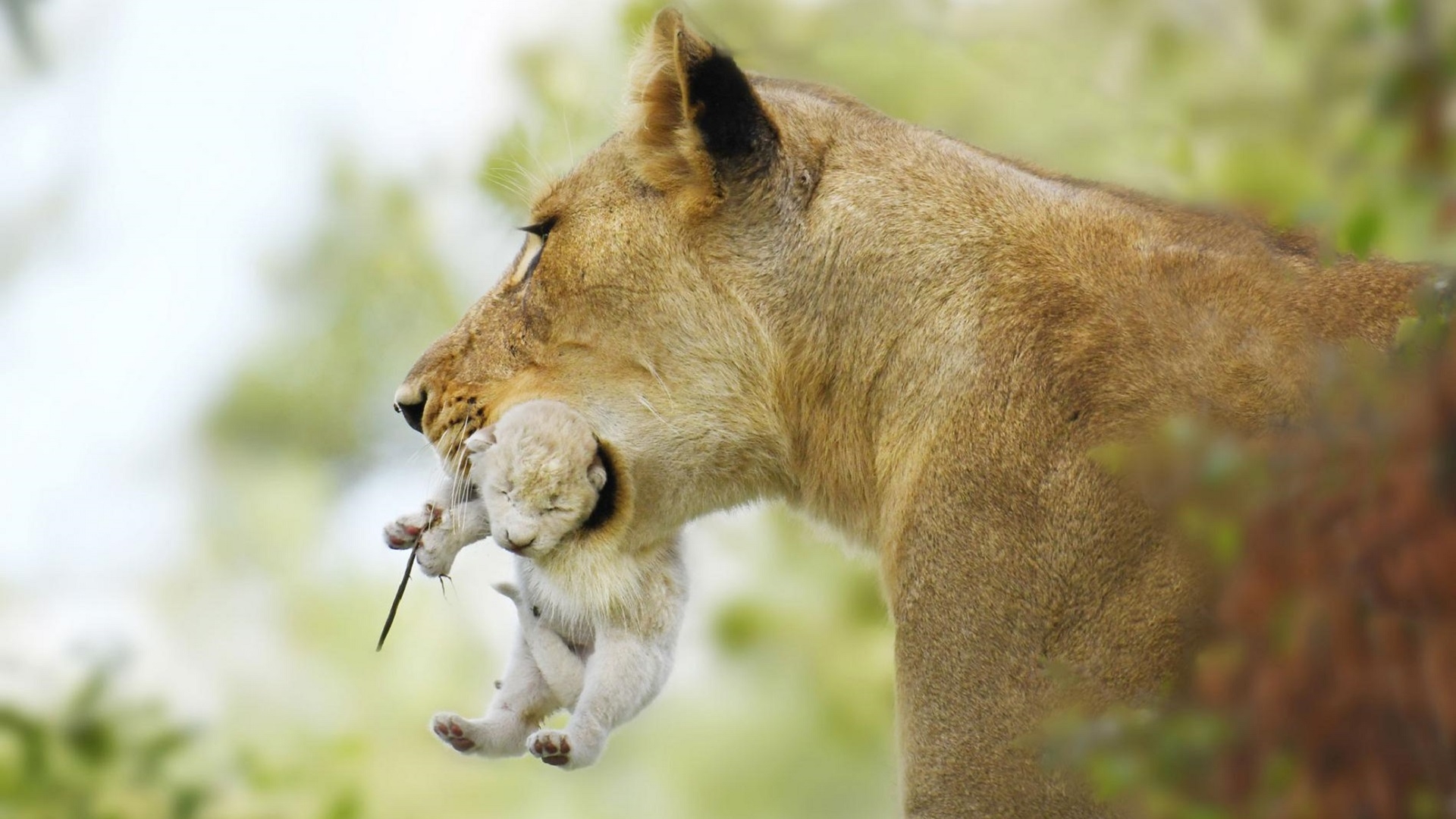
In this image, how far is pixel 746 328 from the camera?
3.96 m

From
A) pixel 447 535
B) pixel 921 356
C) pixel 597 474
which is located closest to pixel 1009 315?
pixel 921 356

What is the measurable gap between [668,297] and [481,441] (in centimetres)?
61

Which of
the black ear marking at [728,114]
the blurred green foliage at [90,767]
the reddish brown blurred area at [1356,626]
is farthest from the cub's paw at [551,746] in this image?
the reddish brown blurred area at [1356,626]

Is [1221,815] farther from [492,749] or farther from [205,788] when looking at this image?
[205,788]

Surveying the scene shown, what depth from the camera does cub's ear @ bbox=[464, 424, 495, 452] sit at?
404 centimetres

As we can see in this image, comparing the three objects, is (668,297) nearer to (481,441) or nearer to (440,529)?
(481,441)

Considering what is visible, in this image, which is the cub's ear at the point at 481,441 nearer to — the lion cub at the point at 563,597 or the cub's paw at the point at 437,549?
the lion cub at the point at 563,597

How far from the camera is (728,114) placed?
393cm

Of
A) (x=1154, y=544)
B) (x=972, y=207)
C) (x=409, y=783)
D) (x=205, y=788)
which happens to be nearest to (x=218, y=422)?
(x=409, y=783)

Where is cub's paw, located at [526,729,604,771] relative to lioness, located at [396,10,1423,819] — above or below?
below

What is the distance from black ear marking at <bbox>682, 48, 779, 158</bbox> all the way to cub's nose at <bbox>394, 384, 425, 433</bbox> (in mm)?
1105

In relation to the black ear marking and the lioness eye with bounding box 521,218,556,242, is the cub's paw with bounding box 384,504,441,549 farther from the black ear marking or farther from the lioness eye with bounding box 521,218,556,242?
the black ear marking

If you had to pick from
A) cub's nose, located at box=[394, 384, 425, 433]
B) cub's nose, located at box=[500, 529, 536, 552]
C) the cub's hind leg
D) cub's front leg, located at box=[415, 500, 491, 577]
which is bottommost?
the cub's hind leg

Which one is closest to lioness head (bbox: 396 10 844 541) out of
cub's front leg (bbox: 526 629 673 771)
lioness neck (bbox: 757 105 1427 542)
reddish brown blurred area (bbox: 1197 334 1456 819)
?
lioness neck (bbox: 757 105 1427 542)
